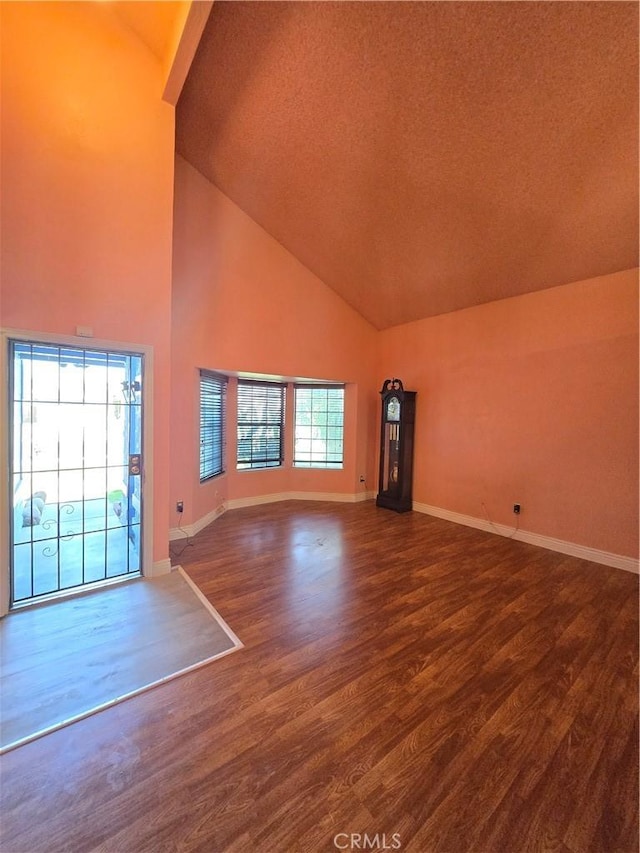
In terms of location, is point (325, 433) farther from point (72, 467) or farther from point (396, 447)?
point (72, 467)

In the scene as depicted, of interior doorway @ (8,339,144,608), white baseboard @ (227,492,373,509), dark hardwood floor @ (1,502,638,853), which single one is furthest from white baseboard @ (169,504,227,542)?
dark hardwood floor @ (1,502,638,853)

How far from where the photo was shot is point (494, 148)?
249 cm

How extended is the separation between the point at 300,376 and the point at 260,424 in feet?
3.36

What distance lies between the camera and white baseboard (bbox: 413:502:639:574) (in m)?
3.19

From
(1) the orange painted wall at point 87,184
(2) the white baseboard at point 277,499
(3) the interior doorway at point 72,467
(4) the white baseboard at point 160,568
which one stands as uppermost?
(1) the orange painted wall at point 87,184

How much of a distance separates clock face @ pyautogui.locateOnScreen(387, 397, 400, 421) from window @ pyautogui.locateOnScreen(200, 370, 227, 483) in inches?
98.4

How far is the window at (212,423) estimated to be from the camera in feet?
13.2

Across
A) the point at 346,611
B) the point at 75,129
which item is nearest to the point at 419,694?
the point at 346,611

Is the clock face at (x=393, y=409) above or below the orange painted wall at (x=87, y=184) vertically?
below

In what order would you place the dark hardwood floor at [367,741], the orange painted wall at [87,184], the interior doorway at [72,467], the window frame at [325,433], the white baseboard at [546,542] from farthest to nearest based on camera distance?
1. the window frame at [325,433]
2. the white baseboard at [546,542]
3. the interior doorway at [72,467]
4. the orange painted wall at [87,184]
5. the dark hardwood floor at [367,741]

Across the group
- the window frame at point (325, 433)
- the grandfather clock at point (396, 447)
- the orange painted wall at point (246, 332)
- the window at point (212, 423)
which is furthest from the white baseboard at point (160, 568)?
the grandfather clock at point (396, 447)

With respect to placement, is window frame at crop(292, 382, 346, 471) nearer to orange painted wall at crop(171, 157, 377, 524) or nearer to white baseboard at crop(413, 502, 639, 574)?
orange painted wall at crop(171, 157, 377, 524)

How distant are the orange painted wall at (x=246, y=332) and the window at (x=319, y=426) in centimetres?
17

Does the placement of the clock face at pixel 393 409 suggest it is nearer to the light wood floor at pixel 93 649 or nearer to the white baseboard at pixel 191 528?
the white baseboard at pixel 191 528
